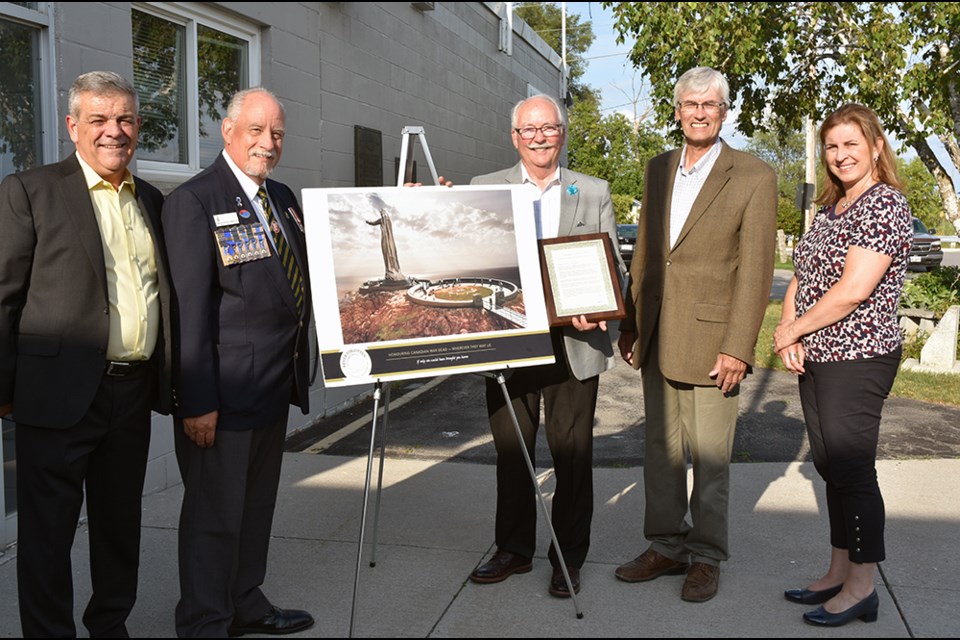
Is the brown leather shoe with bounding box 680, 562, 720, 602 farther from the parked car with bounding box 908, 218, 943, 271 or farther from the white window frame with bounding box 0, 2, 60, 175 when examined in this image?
the parked car with bounding box 908, 218, 943, 271

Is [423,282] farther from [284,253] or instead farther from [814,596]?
[814,596]

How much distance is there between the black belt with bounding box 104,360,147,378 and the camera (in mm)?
3287

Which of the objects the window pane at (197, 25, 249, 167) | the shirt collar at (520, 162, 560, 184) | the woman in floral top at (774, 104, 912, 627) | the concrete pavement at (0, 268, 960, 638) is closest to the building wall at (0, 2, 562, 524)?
the window pane at (197, 25, 249, 167)

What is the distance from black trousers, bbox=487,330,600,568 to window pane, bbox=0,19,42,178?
111 inches

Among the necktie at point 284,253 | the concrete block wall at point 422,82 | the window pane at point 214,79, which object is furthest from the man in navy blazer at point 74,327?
the concrete block wall at point 422,82

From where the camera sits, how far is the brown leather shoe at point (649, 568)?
13.7ft

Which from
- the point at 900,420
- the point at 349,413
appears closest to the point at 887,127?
the point at 900,420

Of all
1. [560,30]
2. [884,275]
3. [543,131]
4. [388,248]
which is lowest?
[884,275]

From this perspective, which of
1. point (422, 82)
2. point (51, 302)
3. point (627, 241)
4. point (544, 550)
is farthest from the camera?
point (627, 241)

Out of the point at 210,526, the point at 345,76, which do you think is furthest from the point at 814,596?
the point at 345,76

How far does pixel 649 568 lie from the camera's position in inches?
165

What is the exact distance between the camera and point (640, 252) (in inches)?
166

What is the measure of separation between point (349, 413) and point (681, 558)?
4.46 m

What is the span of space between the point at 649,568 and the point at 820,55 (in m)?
10.8
